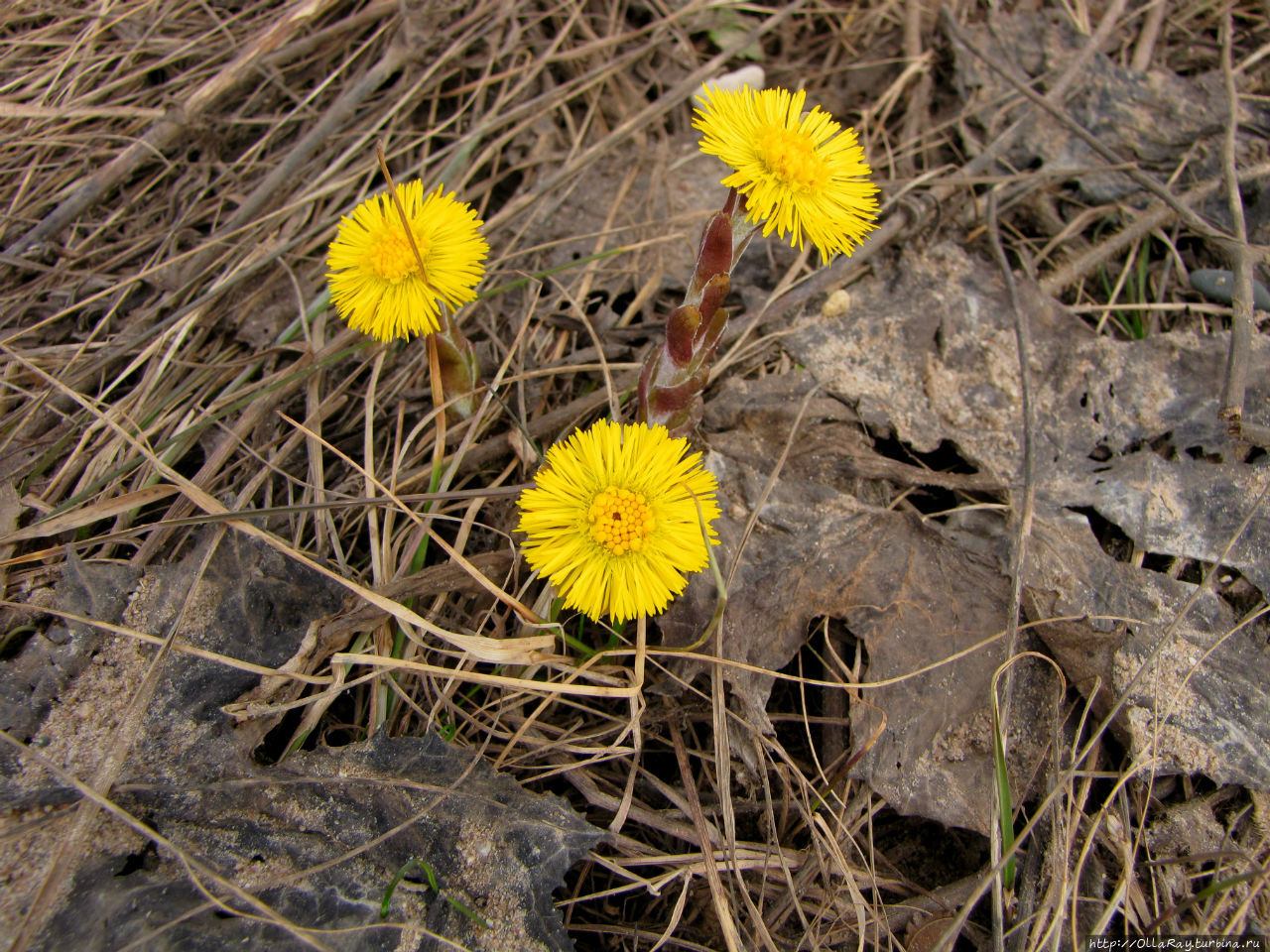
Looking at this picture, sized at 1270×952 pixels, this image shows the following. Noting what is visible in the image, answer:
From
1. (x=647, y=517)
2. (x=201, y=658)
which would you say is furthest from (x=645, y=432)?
(x=201, y=658)

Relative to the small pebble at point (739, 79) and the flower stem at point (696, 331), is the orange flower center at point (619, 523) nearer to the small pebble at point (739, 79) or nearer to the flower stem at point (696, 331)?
the flower stem at point (696, 331)

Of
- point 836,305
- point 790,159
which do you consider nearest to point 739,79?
point 836,305

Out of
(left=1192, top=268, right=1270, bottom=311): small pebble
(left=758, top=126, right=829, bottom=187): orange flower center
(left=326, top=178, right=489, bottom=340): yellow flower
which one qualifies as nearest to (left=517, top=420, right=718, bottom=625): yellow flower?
(left=326, top=178, right=489, bottom=340): yellow flower

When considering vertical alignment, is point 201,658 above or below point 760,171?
below

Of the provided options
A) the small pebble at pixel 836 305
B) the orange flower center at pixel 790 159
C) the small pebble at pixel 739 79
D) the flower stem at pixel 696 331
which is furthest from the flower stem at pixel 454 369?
the small pebble at pixel 739 79

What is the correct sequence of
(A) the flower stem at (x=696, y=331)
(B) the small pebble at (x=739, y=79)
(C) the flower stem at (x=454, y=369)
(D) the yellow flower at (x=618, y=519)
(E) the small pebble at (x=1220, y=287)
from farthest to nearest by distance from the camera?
(B) the small pebble at (x=739, y=79) < (E) the small pebble at (x=1220, y=287) < (C) the flower stem at (x=454, y=369) < (A) the flower stem at (x=696, y=331) < (D) the yellow flower at (x=618, y=519)

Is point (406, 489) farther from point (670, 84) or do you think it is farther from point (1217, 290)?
point (1217, 290)

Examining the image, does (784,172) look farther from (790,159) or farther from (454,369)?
(454,369)
